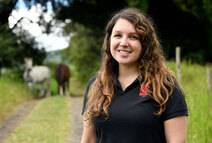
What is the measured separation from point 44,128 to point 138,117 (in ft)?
16.7

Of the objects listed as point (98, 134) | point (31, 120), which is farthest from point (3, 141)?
point (98, 134)

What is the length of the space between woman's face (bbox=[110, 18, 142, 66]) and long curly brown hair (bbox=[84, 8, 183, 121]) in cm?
3

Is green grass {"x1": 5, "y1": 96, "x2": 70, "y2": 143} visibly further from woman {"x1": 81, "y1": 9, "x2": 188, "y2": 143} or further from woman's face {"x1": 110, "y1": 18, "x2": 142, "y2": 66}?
woman's face {"x1": 110, "y1": 18, "x2": 142, "y2": 66}

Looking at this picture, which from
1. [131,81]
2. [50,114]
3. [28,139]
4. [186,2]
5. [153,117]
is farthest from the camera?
[186,2]

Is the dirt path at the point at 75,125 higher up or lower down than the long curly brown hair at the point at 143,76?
lower down

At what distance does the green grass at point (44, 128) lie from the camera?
554cm

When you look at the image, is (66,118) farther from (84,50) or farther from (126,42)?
(84,50)

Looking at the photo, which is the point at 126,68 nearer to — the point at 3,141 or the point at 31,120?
the point at 3,141

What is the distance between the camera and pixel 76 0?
1464cm

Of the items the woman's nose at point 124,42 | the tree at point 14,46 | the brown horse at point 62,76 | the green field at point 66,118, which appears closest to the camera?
the woman's nose at point 124,42

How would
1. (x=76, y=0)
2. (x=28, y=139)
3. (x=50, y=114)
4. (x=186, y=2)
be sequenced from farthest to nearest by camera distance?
(x=76, y=0)
(x=186, y=2)
(x=50, y=114)
(x=28, y=139)

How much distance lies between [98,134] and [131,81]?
16.4 inches

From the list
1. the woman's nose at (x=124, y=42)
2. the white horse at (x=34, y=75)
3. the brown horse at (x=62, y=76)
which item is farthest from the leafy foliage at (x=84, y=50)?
the woman's nose at (x=124, y=42)

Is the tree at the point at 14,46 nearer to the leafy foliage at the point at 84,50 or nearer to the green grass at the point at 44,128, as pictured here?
the leafy foliage at the point at 84,50
